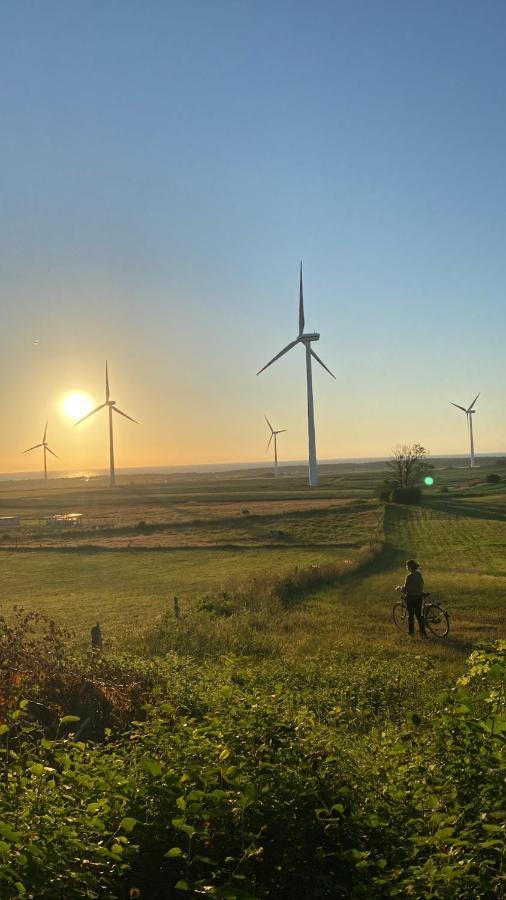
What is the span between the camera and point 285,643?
20.4 meters

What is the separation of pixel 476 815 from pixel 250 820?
1.93 meters

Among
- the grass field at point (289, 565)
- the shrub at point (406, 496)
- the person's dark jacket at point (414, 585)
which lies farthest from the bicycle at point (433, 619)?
the shrub at point (406, 496)

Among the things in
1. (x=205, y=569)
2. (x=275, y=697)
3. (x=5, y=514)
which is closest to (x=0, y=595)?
(x=205, y=569)

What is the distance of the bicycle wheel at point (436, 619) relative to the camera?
69.3ft

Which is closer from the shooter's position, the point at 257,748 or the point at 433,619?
the point at 257,748

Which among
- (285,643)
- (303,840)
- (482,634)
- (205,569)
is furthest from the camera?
(205,569)

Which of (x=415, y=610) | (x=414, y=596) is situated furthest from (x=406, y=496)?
(x=414, y=596)

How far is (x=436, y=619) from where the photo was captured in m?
21.4

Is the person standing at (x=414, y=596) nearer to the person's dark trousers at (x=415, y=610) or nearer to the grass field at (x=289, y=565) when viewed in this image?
the person's dark trousers at (x=415, y=610)

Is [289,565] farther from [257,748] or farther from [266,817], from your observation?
Answer: [266,817]

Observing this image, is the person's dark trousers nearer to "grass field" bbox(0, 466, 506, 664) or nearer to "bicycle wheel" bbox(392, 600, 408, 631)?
"grass field" bbox(0, 466, 506, 664)

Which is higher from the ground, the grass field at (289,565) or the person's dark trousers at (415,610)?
the person's dark trousers at (415,610)

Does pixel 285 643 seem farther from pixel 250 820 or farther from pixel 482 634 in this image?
pixel 250 820

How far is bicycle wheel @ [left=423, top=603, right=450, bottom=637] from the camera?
69.3 feet
